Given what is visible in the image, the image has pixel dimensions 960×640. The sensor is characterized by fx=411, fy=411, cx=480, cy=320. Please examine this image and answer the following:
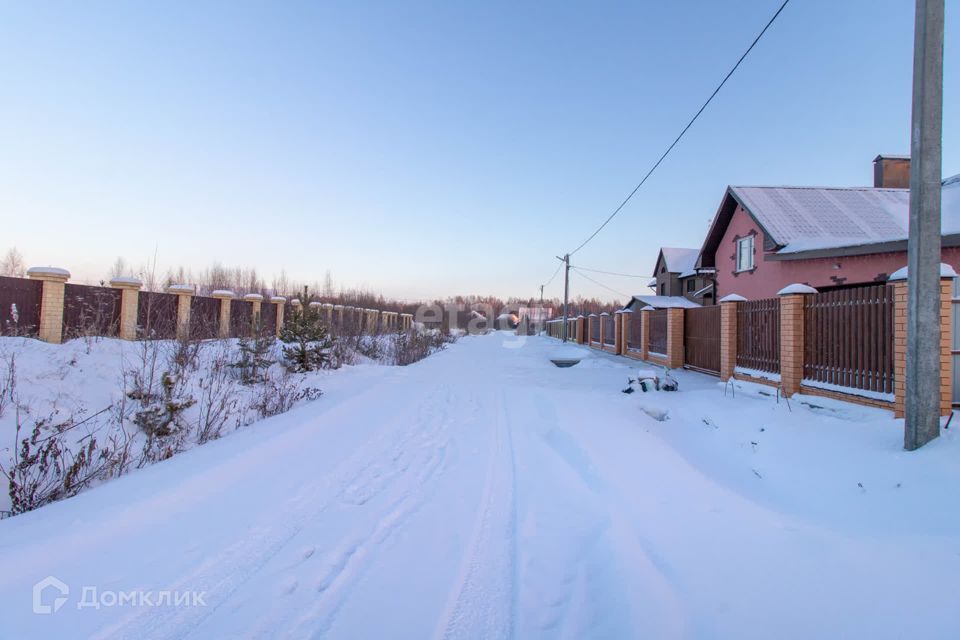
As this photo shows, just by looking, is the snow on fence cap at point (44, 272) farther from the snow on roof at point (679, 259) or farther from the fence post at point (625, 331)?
the snow on roof at point (679, 259)

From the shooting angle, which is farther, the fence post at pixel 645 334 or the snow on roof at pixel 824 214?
the fence post at pixel 645 334

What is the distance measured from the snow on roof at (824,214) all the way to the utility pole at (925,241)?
966 centimetres

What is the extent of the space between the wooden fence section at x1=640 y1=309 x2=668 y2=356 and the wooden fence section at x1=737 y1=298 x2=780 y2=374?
490 cm

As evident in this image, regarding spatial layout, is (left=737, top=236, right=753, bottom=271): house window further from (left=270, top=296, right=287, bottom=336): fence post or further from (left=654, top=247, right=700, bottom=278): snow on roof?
(left=270, top=296, right=287, bottom=336): fence post

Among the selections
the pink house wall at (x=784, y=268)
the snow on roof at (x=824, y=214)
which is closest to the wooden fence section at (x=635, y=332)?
the pink house wall at (x=784, y=268)

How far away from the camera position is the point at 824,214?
14.3 metres

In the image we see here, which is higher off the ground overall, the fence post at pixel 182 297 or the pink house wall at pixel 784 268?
the pink house wall at pixel 784 268

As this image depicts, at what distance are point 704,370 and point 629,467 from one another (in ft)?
28.3

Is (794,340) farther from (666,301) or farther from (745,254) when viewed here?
(666,301)

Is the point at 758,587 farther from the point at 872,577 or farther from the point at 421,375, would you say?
the point at 421,375

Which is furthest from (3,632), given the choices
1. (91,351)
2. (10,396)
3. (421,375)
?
(421,375)

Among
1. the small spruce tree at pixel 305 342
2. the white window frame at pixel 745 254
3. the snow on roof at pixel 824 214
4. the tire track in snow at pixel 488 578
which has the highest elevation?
the snow on roof at pixel 824 214

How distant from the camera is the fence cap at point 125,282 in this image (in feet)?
32.8

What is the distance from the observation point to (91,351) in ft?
23.0
